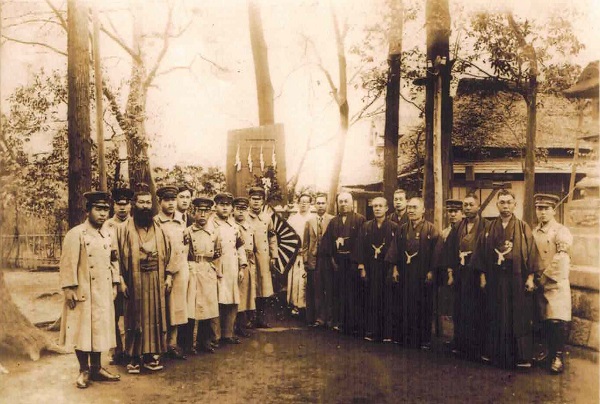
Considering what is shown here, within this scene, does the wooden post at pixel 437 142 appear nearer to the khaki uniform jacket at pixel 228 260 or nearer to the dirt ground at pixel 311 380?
the dirt ground at pixel 311 380

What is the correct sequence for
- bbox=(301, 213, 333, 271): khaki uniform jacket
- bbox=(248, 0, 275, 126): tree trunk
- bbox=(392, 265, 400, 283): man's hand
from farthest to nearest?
bbox=(248, 0, 275, 126): tree trunk, bbox=(301, 213, 333, 271): khaki uniform jacket, bbox=(392, 265, 400, 283): man's hand

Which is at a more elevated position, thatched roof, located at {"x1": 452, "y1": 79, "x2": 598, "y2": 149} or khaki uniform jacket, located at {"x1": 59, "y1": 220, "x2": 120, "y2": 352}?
thatched roof, located at {"x1": 452, "y1": 79, "x2": 598, "y2": 149}

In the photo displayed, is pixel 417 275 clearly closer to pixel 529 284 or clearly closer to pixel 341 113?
pixel 529 284

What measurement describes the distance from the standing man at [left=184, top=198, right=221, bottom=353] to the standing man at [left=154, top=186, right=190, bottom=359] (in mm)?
202

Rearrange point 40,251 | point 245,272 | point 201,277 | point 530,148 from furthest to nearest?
point 40,251 < point 530,148 < point 245,272 < point 201,277

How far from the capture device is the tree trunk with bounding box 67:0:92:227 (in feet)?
19.3

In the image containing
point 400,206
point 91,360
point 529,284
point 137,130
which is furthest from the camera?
point 137,130

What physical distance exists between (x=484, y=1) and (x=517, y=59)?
1108 mm

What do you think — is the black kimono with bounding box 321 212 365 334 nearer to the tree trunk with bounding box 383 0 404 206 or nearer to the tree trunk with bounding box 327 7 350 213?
the tree trunk with bounding box 383 0 404 206

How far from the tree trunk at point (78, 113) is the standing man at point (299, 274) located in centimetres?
290

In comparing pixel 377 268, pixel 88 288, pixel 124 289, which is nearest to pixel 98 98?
pixel 124 289

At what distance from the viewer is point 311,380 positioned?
4.70 metres

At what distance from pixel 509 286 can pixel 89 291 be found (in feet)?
12.8

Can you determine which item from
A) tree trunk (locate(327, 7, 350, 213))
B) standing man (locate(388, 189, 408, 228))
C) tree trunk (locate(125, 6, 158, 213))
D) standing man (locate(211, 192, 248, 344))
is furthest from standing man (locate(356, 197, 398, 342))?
tree trunk (locate(327, 7, 350, 213))
